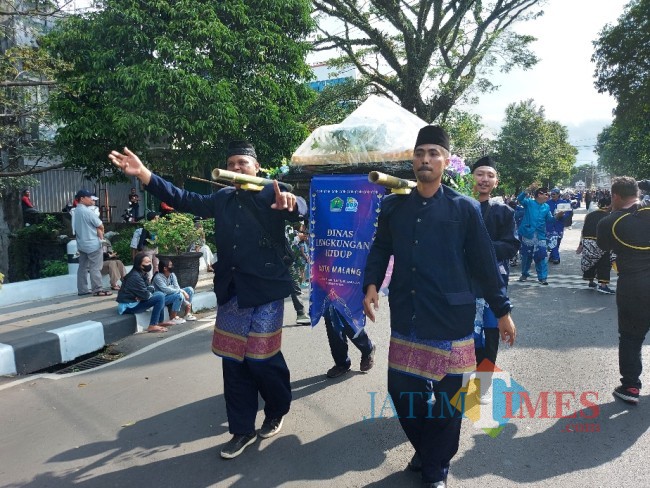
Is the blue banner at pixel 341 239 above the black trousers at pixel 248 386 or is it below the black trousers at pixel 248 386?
above

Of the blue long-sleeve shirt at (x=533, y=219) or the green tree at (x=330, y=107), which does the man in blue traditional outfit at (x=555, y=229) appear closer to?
the blue long-sleeve shirt at (x=533, y=219)

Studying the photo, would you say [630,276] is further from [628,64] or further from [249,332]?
[628,64]

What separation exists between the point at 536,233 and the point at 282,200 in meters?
7.64

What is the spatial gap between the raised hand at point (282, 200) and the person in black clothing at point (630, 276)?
9.35 ft

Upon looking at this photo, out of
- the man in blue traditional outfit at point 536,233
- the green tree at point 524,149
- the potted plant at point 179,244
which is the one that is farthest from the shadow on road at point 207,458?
the green tree at point 524,149

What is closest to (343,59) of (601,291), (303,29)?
(303,29)

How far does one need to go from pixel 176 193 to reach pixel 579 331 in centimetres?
512

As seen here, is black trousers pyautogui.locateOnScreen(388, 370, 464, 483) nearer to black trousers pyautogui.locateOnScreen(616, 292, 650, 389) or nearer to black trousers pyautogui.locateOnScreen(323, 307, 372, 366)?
black trousers pyautogui.locateOnScreen(323, 307, 372, 366)

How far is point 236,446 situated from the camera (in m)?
3.14

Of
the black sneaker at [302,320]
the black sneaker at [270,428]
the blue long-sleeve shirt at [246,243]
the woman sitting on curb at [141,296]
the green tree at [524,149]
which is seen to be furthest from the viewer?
the green tree at [524,149]

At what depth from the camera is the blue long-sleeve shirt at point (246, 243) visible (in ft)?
10.4

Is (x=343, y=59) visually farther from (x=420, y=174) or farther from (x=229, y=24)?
(x=420, y=174)

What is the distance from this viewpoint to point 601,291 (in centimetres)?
832

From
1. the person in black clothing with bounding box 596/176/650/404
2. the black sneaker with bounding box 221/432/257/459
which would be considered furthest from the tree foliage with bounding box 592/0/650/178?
the black sneaker with bounding box 221/432/257/459
